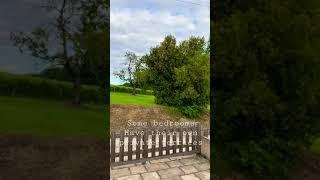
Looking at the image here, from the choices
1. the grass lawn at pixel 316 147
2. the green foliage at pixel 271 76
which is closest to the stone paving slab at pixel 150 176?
the green foliage at pixel 271 76

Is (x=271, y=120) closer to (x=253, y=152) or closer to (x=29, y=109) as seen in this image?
(x=253, y=152)

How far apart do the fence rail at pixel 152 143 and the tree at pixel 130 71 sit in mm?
3284

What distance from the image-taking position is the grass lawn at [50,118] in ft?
12.9

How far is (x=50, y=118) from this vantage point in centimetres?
413

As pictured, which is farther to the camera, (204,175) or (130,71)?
(130,71)

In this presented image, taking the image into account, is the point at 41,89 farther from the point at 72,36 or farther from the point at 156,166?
the point at 156,166

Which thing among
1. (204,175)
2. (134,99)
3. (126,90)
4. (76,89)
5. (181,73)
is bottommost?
(204,175)

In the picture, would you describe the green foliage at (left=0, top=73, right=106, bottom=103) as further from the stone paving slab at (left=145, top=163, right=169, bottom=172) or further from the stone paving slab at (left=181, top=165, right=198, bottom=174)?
the stone paving slab at (left=181, top=165, right=198, bottom=174)

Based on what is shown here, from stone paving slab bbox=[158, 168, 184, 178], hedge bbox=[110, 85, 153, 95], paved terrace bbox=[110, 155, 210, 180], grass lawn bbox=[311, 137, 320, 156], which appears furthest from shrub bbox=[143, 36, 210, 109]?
stone paving slab bbox=[158, 168, 184, 178]

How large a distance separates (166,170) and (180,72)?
4.51 metres

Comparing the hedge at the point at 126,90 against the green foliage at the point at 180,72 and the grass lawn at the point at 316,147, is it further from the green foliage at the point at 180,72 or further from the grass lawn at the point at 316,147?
the grass lawn at the point at 316,147

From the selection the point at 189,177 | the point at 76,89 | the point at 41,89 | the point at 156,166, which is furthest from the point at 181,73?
the point at 41,89

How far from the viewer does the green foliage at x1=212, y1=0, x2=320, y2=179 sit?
4.49m

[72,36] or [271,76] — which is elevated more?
[72,36]
